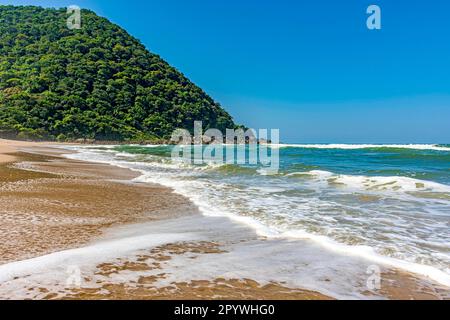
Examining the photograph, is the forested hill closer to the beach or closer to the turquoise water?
the turquoise water

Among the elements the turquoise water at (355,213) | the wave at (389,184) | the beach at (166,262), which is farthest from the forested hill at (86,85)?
the beach at (166,262)

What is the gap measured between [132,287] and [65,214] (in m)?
4.29

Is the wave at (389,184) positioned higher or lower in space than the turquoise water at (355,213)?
higher

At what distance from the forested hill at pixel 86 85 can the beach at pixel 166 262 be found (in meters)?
66.7

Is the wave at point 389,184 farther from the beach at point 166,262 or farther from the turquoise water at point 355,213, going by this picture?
the beach at point 166,262

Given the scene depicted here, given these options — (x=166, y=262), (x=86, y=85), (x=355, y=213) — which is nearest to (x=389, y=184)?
(x=355, y=213)

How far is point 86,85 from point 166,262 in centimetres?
9004

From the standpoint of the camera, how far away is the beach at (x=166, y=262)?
12.2 feet

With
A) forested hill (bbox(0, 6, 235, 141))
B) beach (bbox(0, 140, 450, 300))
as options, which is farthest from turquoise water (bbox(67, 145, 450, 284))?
forested hill (bbox(0, 6, 235, 141))

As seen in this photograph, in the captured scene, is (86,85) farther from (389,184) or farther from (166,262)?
(166,262)

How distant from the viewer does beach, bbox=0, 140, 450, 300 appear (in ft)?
12.2

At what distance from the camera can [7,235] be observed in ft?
18.2

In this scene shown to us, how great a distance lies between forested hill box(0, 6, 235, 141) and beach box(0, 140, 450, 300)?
6667 centimetres
